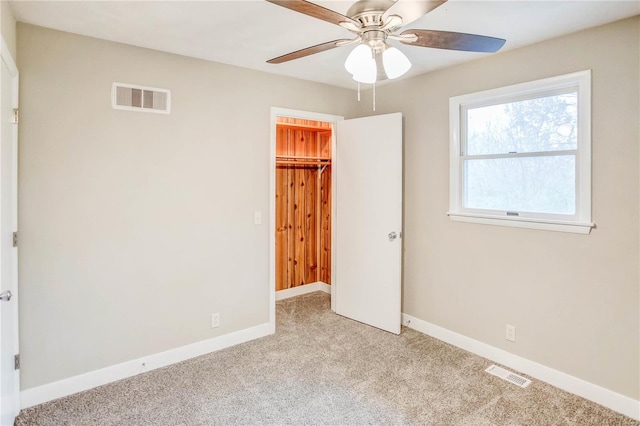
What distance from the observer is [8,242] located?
7.13ft

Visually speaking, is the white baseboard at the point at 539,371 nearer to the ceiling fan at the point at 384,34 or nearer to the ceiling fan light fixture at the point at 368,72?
the ceiling fan at the point at 384,34

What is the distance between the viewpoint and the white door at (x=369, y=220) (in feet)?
11.6

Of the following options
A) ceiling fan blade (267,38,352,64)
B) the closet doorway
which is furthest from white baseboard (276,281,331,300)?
ceiling fan blade (267,38,352,64)

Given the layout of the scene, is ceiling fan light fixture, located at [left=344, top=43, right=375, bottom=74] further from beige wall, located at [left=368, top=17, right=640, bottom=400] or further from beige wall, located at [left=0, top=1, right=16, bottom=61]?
beige wall, located at [left=0, top=1, right=16, bottom=61]

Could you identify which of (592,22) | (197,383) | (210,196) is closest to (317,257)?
(210,196)

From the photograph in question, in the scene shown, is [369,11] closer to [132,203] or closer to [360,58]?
[360,58]

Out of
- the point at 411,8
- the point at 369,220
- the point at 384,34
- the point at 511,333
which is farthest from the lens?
the point at 369,220

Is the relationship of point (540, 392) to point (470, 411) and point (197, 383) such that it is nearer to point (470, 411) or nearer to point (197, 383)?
point (470, 411)

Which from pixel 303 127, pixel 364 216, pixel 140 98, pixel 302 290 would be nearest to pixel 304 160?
pixel 303 127

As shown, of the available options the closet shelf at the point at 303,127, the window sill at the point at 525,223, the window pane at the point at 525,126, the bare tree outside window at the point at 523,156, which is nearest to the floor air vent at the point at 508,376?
the window sill at the point at 525,223

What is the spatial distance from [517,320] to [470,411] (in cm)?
88

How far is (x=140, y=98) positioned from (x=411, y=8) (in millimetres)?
2118

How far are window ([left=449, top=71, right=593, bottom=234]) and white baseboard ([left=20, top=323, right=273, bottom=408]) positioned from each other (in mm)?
2184

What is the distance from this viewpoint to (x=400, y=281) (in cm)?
359
